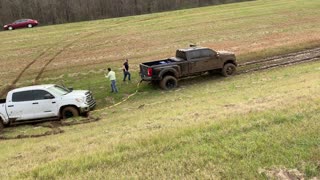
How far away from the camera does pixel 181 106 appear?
15.9 meters

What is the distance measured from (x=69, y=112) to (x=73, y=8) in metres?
68.0

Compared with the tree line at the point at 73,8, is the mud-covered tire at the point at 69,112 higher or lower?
lower

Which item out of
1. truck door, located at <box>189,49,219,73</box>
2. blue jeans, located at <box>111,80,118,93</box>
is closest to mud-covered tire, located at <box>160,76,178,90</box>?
truck door, located at <box>189,49,219,73</box>

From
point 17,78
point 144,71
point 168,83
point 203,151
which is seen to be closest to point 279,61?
point 168,83

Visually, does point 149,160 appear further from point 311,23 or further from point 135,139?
point 311,23

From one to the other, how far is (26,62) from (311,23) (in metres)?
27.0

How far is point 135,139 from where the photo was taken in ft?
29.9

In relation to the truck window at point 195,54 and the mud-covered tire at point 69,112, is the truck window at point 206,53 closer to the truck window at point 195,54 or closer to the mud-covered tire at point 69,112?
the truck window at point 195,54

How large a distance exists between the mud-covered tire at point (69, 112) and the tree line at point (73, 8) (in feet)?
209

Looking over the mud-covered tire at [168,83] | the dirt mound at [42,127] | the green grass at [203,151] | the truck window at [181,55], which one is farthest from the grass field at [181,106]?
the truck window at [181,55]

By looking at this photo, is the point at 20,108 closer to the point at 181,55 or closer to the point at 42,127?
the point at 42,127

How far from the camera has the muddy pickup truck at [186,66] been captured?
2211 cm

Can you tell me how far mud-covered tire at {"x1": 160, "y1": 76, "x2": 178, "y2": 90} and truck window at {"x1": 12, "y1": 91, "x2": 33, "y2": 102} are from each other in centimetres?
Result: 727

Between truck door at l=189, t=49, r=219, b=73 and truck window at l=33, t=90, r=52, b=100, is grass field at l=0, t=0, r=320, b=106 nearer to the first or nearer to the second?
truck window at l=33, t=90, r=52, b=100
